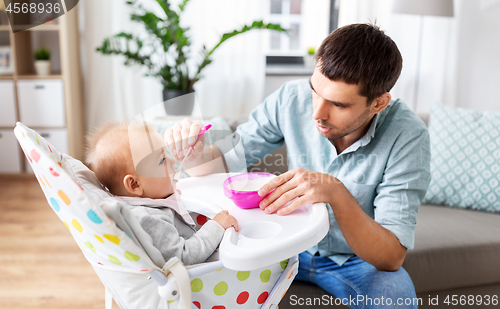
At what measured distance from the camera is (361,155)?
1.17m

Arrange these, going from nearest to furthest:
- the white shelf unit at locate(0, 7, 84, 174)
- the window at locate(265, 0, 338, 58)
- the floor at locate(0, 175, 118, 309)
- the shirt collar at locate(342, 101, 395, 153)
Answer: the shirt collar at locate(342, 101, 395, 153) → the floor at locate(0, 175, 118, 309) → the white shelf unit at locate(0, 7, 84, 174) → the window at locate(265, 0, 338, 58)

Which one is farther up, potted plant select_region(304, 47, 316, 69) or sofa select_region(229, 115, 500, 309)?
potted plant select_region(304, 47, 316, 69)

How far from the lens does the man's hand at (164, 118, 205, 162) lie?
3.00ft

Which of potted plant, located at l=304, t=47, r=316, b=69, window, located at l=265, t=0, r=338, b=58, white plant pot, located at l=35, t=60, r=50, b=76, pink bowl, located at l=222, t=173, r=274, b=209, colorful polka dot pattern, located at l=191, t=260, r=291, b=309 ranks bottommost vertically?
colorful polka dot pattern, located at l=191, t=260, r=291, b=309

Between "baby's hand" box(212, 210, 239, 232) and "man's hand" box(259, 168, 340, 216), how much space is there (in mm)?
96

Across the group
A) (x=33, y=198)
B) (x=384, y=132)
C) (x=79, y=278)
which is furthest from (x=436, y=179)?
(x=33, y=198)

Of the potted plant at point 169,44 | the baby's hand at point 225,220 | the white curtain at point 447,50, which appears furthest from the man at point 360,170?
the white curtain at point 447,50

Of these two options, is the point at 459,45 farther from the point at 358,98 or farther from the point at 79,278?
the point at 79,278

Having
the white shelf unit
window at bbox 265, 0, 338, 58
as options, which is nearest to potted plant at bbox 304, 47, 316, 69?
window at bbox 265, 0, 338, 58

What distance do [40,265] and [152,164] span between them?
4.28 ft

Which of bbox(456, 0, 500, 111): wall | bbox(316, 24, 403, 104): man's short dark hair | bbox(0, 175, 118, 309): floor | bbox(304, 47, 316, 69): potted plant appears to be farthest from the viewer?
bbox(304, 47, 316, 69): potted plant

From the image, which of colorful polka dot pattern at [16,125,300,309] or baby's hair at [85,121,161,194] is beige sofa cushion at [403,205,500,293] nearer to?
colorful polka dot pattern at [16,125,300,309]

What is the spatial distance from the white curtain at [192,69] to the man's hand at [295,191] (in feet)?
7.41

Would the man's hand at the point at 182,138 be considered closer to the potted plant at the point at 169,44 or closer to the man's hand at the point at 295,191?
the man's hand at the point at 295,191
